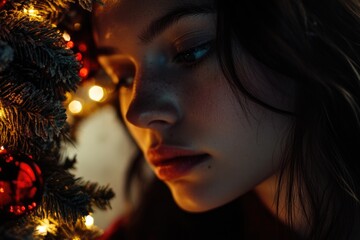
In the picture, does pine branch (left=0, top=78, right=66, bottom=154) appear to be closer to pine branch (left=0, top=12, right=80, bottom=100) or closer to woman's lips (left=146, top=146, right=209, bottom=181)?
pine branch (left=0, top=12, right=80, bottom=100)

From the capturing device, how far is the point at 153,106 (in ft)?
2.91

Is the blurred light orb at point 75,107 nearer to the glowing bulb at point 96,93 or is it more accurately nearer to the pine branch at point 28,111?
the glowing bulb at point 96,93

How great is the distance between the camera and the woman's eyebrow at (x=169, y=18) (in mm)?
836

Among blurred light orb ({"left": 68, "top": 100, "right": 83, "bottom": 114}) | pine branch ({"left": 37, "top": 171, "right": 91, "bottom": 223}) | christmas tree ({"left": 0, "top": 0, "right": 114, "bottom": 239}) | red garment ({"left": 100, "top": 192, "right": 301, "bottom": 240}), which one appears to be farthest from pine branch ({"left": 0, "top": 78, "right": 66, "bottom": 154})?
red garment ({"left": 100, "top": 192, "right": 301, "bottom": 240})

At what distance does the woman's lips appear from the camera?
3.01ft

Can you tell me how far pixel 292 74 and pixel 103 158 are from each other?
4.60 feet

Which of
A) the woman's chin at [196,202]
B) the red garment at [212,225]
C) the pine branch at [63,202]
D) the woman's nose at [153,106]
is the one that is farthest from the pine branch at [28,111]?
the red garment at [212,225]

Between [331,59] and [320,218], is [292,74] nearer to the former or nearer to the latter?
[331,59]

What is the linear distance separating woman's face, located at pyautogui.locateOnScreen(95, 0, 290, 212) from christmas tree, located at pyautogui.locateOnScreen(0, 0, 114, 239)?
190 mm

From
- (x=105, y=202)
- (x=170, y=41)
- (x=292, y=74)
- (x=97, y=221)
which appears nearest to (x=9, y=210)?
(x=105, y=202)

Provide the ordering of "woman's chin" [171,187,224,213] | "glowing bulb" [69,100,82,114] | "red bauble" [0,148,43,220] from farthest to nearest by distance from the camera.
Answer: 1. "glowing bulb" [69,100,82,114]
2. "woman's chin" [171,187,224,213]
3. "red bauble" [0,148,43,220]

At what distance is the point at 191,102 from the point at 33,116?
1.05 feet

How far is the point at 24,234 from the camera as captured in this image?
57 centimetres

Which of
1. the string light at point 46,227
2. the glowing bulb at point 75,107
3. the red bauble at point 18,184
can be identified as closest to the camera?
the red bauble at point 18,184
